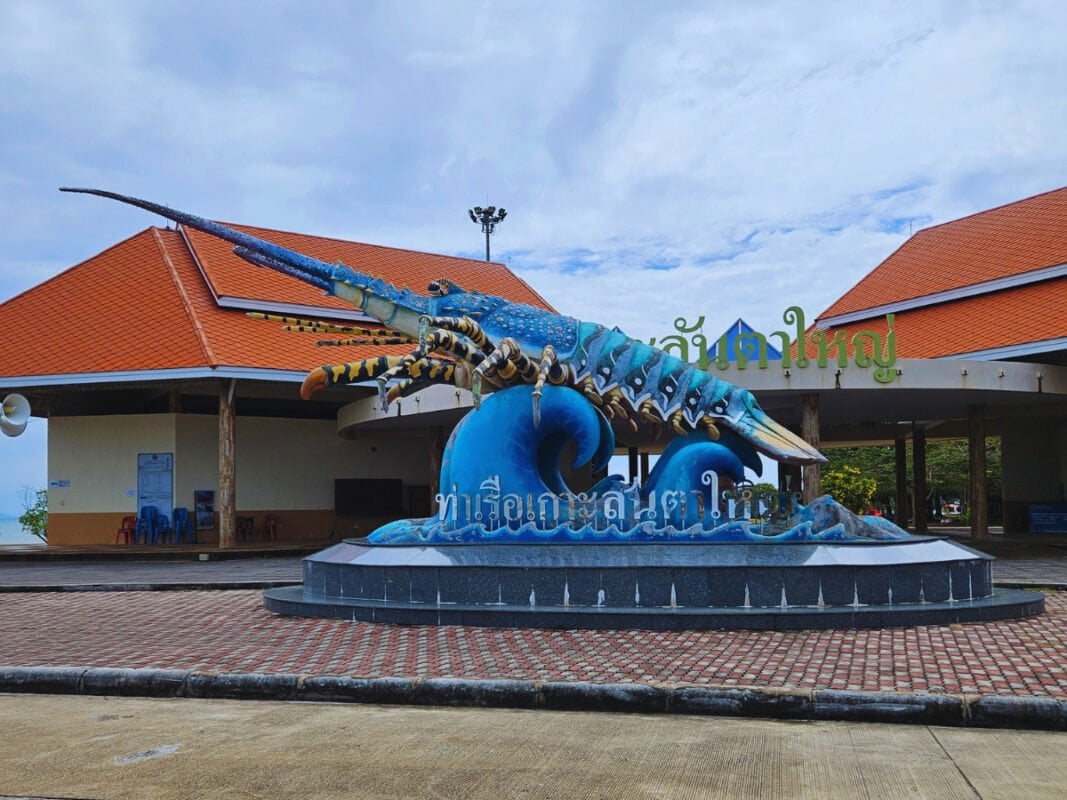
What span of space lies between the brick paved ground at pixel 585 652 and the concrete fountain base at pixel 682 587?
0.72 ft

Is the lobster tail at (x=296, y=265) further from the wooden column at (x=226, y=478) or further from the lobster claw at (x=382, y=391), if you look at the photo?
the wooden column at (x=226, y=478)

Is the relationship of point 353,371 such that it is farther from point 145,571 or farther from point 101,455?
point 101,455

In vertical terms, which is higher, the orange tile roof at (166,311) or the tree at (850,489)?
the orange tile roof at (166,311)

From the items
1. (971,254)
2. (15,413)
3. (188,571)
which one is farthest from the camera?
(971,254)

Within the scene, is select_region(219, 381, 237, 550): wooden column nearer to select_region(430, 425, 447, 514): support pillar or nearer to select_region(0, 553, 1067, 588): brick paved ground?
select_region(0, 553, 1067, 588): brick paved ground

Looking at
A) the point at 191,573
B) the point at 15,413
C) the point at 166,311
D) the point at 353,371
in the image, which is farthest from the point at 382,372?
the point at 166,311

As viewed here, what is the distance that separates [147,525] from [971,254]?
22696 mm

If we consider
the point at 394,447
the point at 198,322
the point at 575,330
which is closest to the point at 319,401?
the point at 394,447

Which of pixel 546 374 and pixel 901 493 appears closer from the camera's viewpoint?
pixel 546 374

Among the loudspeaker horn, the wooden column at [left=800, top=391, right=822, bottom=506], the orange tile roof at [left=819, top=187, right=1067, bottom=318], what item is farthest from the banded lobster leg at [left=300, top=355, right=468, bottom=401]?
the orange tile roof at [left=819, top=187, right=1067, bottom=318]

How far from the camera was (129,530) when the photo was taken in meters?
27.2

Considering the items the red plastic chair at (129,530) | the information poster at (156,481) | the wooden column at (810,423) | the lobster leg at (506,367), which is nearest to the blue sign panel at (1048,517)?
the wooden column at (810,423)

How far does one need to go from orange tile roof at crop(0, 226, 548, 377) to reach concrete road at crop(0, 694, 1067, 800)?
54.6 ft

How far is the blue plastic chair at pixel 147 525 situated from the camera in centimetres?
2711
